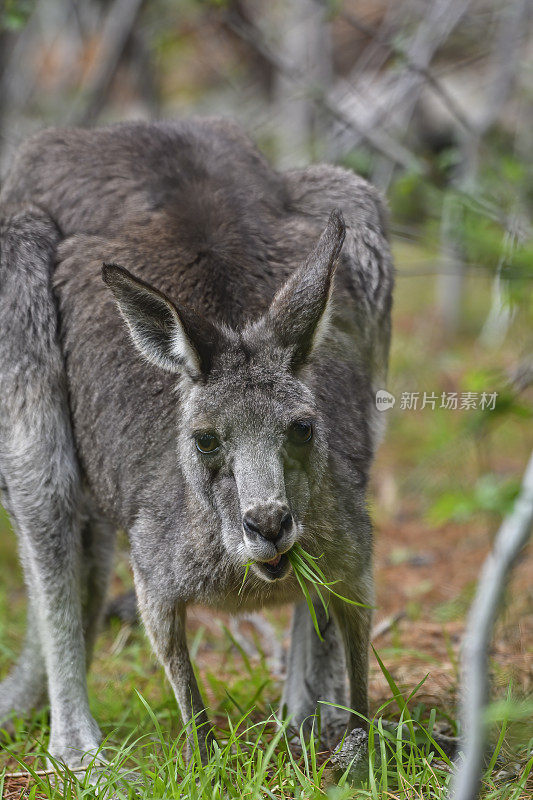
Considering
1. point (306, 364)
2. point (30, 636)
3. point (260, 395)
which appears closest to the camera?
point (260, 395)

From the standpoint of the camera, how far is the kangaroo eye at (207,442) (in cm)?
328

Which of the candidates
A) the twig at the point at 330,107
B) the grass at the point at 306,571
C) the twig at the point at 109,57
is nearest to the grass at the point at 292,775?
the grass at the point at 306,571

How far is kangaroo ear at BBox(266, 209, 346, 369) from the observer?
3.29 meters

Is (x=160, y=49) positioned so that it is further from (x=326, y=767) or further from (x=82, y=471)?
(x=326, y=767)

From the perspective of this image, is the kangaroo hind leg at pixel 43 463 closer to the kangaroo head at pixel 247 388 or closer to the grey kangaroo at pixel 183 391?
the grey kangaroo at pixel 183 391

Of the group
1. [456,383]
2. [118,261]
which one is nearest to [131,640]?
[118,261]

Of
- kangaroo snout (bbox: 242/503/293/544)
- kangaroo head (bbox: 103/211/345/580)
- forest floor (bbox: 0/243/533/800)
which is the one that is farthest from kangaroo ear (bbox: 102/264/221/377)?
forest floor (bbox: 0/243/533/800)

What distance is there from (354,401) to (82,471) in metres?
1.15

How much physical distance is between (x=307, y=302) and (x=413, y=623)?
2707mm

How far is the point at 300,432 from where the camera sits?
324cm

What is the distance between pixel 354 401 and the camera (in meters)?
3.96

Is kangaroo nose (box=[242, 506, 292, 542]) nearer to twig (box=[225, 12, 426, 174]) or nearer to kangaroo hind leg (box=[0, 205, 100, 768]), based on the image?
kangaroo hind leg (box=[0, 205, 100, 768])

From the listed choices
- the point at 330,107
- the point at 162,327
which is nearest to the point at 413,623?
the point at 162,327

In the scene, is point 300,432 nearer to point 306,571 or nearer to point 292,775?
point 306,571
